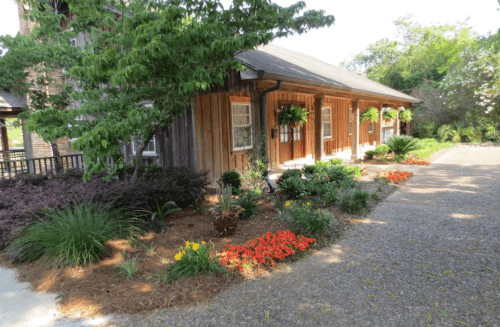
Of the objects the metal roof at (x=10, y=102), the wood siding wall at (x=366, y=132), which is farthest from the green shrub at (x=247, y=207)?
the wood siding wall at (x=366, y=132)

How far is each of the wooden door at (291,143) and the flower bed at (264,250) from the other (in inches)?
255

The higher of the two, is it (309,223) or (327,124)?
(327,124)

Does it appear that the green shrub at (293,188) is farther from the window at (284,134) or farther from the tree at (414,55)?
the tree at (414,55)

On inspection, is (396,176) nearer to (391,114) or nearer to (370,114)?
(370,114)

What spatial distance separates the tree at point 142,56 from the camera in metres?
3.70

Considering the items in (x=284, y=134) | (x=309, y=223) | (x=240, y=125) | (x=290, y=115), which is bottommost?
(x=309, y=223)

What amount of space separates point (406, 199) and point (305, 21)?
3.87 m

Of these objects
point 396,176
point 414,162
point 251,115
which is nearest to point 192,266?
point 251,115

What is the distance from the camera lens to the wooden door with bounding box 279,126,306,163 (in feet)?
34.4

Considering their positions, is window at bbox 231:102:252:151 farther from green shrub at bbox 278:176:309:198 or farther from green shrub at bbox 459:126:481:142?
green shrub at bbox 459:126:481:142

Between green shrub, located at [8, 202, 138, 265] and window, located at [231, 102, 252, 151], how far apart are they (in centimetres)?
454


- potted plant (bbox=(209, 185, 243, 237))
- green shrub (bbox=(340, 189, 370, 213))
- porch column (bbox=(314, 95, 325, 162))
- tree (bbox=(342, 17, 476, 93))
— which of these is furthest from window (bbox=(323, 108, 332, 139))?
tree (bbox=(342, 17, 476, 93))

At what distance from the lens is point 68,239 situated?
356 cm

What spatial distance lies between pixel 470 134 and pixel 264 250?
65.6 ft
